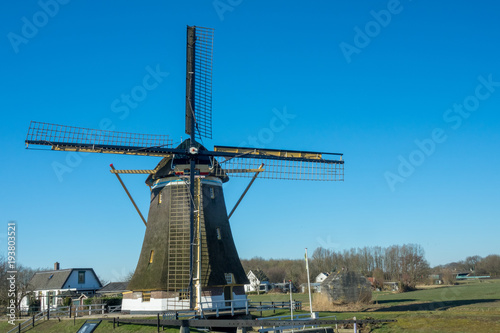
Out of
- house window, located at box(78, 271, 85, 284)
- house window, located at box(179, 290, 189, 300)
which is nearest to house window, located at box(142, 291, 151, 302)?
house window, located at box(179, 290, 189, 300)

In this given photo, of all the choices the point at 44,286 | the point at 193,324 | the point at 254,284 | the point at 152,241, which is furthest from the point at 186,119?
the point at 254,284

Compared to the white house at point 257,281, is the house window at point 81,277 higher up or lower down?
higher up

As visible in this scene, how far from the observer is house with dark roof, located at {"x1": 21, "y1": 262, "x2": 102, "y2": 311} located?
160ft

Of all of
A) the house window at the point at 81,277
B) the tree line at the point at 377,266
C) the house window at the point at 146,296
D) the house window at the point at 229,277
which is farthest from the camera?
the tree line at the point at 377,266

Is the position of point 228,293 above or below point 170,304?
above

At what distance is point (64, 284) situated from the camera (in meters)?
49.2

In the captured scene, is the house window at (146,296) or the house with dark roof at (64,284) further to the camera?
the house with dark roof at (64,284)

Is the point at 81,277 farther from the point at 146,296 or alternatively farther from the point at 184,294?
the point at 184,294

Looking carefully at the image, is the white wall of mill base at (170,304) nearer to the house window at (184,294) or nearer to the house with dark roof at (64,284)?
the house window at (184,294)

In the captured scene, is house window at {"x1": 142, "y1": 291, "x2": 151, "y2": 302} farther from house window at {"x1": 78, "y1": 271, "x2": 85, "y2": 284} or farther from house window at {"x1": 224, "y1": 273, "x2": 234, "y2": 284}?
house window at {"x1": 78, "y1": 271, "x2": 85, "y2": 284}

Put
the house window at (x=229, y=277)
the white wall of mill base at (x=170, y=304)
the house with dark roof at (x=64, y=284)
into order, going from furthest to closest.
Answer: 1. the house with dark roof at (x=64, y=284)
2. the house window at (x=229, y=277)
3. the white wall of mill base at (x=170, y=304)

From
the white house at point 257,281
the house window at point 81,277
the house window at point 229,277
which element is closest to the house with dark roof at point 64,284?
the house window at point 81,277

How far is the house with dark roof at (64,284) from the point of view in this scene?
4881 cm

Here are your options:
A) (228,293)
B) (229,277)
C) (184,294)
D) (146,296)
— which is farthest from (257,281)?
(184,294)
